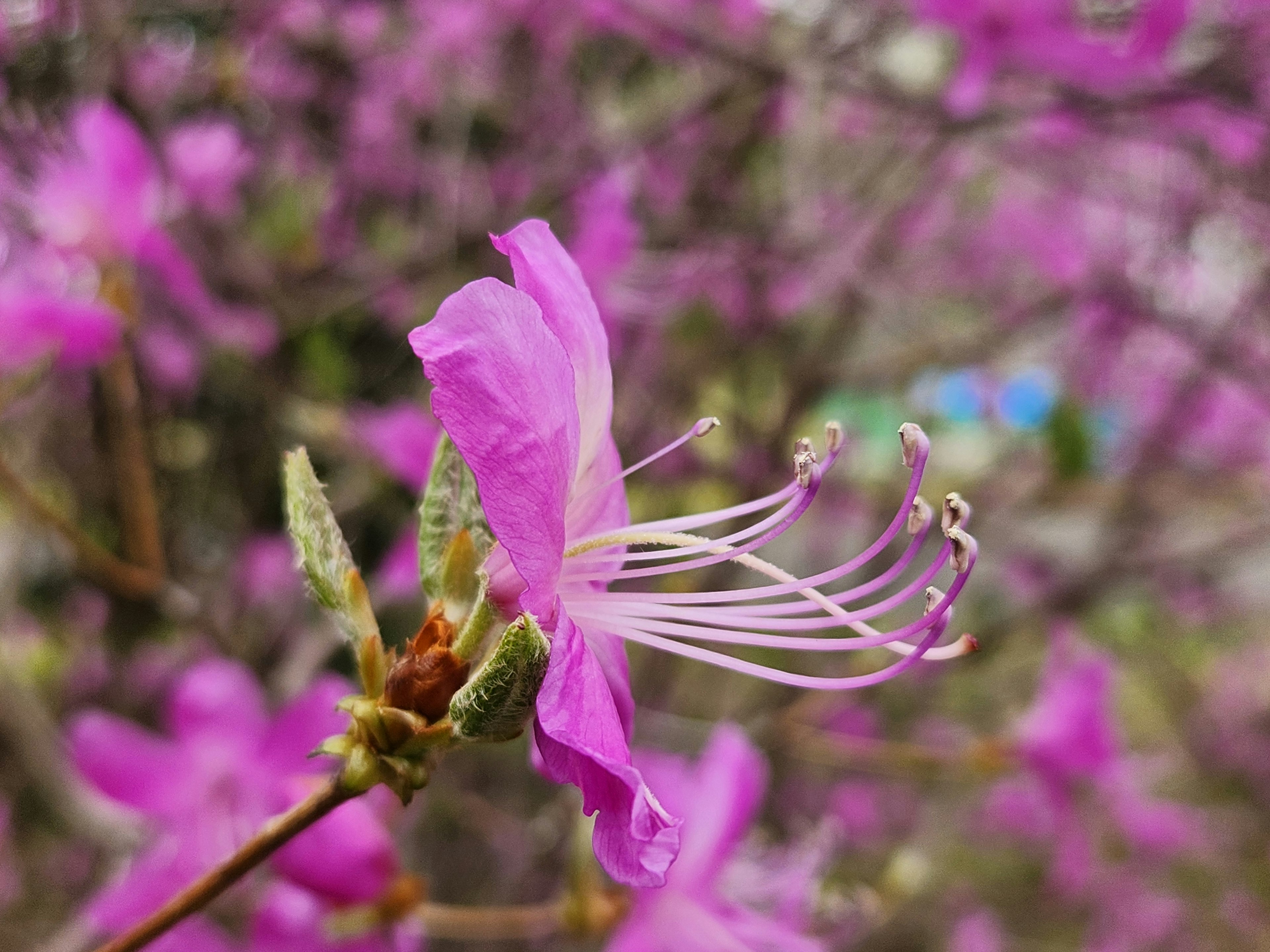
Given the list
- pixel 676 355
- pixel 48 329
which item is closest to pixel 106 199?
pixel 48 329

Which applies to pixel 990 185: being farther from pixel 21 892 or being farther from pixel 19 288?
pixel 21 892

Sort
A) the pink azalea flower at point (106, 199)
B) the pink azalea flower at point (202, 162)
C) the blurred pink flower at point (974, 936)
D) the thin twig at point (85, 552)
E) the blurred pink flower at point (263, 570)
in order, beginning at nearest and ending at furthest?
the thin twig at point (85, 552), the pink azalea flower at point (106, 199), the pink azalea flower at point (202, 162), the blurred pink flower at point (263, 570), the blurred pink flower at point (974, 936)

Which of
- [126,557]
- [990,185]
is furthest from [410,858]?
[990,185]

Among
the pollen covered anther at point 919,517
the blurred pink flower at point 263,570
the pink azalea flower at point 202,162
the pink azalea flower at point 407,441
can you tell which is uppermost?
the pollen covered anther at point 919,517

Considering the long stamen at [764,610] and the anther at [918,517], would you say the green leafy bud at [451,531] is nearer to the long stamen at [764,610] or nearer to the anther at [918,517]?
the long stamen at [764,610]

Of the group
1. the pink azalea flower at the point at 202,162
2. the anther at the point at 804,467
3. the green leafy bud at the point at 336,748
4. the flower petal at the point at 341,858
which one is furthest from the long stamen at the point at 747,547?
the pink azalea flower at the point at 202,162

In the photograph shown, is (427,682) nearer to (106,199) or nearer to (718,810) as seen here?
(718,810)

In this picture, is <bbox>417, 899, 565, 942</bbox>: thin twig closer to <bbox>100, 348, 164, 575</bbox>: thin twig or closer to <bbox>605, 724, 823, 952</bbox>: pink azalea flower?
<bbox>605, 724, 823, 952</bbox>: pink azalea flower
